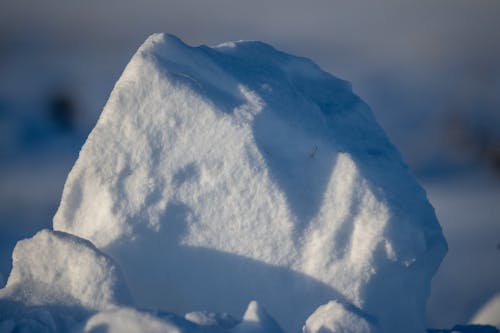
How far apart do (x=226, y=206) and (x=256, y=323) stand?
3.25 ft

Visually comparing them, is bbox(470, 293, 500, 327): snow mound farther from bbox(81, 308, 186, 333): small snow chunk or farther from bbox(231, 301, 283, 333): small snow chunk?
bbox(81, 308, 186, 333): small snow chunk

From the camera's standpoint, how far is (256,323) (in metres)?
3.38

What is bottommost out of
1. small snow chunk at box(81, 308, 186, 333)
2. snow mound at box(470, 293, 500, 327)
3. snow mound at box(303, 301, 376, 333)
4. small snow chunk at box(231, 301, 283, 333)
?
snow mound at box(470, 293, 500, 327)

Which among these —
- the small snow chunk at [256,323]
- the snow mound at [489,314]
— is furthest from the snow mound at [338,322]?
the snow mound at [489,314]

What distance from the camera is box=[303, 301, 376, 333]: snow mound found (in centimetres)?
354

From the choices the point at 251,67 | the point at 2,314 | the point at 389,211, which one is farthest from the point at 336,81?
the point at 2,314

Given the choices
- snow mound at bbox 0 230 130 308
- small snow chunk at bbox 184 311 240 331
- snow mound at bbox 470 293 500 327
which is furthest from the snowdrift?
snow mound at bbox 470 293 500 327

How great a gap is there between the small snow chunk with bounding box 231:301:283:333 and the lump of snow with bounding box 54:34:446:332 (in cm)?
71

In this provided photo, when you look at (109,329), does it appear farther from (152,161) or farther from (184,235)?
(152,161)

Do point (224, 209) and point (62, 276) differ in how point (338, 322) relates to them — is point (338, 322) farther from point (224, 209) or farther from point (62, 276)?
point (62, 276)

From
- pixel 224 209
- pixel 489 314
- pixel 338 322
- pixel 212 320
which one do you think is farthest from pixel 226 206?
pixel 489 314

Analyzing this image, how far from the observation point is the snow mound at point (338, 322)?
139 inches

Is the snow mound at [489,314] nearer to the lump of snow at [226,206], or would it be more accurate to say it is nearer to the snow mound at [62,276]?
the lump of snow at [226,206]

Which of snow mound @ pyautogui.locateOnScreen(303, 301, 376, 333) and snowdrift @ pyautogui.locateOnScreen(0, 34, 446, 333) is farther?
snowdrift @ pyautogui.locateOnScreen(0, 34, 446, 333)
